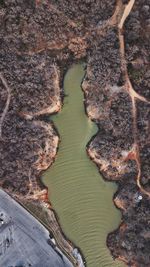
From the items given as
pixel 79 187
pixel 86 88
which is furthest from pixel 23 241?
pixel 86 88

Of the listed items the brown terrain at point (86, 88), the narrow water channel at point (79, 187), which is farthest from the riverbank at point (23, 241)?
the narrow water channel at point (79, 187)

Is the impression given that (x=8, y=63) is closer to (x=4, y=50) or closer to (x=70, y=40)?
(x=4, y=50)

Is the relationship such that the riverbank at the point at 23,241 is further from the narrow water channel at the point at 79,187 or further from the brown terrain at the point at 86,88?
the narrow water channel at the point at 79,187

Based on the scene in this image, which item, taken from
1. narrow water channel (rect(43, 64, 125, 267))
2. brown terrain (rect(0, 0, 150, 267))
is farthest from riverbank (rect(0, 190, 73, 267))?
narrow water channel (rect(43, 64, 125, 267))

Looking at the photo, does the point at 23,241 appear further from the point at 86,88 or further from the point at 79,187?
the point at 86,88

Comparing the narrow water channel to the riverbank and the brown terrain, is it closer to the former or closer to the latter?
the brown terrain
